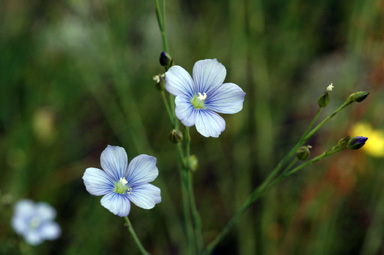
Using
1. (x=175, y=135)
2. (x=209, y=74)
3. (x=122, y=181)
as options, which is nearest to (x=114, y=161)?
(x=122, y=181)

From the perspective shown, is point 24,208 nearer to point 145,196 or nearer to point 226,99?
point 145,196

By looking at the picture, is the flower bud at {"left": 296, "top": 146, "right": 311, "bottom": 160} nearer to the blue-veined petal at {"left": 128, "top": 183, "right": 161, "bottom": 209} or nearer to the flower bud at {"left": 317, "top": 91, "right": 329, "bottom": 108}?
the flower bud at {"left": 317, "top": 91, "right": 329, "bottom": 108}

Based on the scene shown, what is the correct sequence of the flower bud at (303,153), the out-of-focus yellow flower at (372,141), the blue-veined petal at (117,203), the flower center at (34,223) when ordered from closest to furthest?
the blue-veined petal at (117,203), the flower bud at (303,153), the flower center at (34,223), the out-of-focus yellow flower at (372,141)

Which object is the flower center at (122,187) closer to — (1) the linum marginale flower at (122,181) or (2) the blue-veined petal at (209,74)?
(1) the linum marginale flower at (122,181)

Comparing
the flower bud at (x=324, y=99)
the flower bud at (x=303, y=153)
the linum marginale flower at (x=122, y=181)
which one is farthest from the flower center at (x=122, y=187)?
the flower bud at (x=324, y=99)

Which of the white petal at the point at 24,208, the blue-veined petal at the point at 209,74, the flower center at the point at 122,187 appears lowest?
the white petal at the point at 24,208

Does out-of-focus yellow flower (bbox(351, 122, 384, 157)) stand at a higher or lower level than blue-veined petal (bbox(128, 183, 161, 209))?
higher

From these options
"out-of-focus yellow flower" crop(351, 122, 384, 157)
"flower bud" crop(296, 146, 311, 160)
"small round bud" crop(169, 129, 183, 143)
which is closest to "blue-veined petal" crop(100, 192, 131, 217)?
"small round bud" crop(169, 129, 183, 143)
